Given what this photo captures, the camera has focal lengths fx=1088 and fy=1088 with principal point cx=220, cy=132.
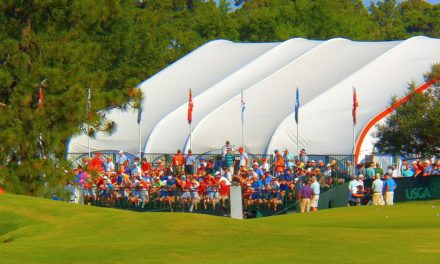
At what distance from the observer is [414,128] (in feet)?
122

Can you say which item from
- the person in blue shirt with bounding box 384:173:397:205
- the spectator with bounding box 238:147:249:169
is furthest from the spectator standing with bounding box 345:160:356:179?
the person in blue shirt with bounding box 384:173:397:205

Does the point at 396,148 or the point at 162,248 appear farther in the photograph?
the point at 396,148

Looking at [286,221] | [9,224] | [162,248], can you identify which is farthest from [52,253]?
[286,221]

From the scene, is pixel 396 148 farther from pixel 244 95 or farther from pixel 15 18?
pixel 15 18

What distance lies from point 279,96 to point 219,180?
14689 mm

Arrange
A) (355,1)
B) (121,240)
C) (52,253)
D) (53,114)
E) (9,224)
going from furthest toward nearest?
(355,1) < (53,114) < (9,224) < (121,240) < (52,253)

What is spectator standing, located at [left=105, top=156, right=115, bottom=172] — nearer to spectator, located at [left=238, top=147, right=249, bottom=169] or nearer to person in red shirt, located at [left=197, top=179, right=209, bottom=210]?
spectator, located at [left=238, top=147, right=249, bottom=169]

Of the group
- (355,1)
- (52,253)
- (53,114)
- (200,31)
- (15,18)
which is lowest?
(52,253)

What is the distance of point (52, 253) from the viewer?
36.5 feet

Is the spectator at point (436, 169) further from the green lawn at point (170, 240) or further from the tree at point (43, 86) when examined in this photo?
the green lawn at point (170, 240)

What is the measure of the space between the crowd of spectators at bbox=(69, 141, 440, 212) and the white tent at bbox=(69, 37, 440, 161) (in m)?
5.17

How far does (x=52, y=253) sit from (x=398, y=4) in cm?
12731

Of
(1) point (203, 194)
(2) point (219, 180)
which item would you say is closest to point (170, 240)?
(1) point (203, 194)

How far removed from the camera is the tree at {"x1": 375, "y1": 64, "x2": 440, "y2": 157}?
121 ft
